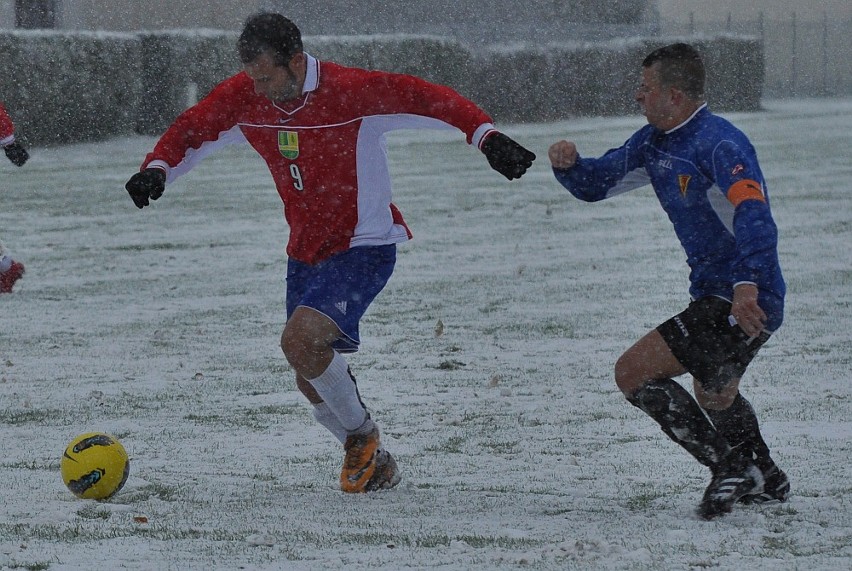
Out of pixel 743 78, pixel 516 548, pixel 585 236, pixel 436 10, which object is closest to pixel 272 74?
pixel 516 548

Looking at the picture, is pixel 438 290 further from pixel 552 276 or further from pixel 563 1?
pixel 563 1

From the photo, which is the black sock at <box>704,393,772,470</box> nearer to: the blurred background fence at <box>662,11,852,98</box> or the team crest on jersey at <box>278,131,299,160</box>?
the team crest on jersey at <box>278,131,299,160</box>

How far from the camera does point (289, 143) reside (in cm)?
525

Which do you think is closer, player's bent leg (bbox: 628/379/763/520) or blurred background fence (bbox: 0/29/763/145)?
player's bent leg (bbox: 628/379/763/520)

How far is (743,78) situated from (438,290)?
32.6 metres

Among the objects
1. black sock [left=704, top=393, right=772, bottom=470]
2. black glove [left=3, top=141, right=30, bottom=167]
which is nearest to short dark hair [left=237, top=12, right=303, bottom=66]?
black sock [left=704, top=393, right=772, bottom=470]

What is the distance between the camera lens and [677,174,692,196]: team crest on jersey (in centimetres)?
468

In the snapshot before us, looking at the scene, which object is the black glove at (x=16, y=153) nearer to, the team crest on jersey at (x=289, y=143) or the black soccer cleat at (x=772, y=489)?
Result: the team crest on jersey at (x=289, y=143)

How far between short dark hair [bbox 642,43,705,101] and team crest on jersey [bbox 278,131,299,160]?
1370 millimetres

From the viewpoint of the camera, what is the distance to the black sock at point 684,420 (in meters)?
4.63

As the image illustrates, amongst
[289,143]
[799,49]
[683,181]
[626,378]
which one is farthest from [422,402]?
[799,49]

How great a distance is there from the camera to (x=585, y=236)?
43.4ft

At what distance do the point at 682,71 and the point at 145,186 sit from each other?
6.82 ft

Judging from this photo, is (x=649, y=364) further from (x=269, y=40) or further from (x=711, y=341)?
(x=269, y=40)
